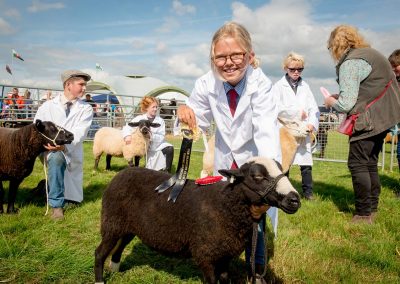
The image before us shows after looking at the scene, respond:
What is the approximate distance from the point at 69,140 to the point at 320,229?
400 centimetres

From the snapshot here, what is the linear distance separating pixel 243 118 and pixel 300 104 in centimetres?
400

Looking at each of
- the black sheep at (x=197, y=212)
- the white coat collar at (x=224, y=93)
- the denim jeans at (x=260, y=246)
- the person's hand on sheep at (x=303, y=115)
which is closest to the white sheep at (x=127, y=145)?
the person's hand on sheep at (x=303, y=115)

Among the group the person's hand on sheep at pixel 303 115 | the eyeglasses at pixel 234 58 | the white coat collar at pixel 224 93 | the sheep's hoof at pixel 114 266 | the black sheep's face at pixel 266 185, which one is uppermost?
the eyeglasses at pixel 234 58

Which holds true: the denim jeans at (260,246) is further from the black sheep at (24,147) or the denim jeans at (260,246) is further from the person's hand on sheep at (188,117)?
the black sheep at (24,147)

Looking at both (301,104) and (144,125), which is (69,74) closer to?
(144,125)

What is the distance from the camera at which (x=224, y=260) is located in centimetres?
291

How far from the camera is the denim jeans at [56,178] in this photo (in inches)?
212

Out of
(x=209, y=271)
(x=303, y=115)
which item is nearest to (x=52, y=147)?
(x=209, y=271)

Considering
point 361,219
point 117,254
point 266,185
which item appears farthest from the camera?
point 361,219

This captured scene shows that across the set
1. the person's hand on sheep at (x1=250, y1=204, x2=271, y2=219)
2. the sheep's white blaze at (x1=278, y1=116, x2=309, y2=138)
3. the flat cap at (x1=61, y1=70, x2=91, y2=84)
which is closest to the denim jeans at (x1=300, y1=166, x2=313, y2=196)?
the sheep's white blaze at (x1=278, y1=116, x2=309, y2=138)

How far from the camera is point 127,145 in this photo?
8922 mm

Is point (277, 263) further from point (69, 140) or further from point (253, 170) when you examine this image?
point (69, 140)

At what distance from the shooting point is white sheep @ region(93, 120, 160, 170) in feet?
27.7

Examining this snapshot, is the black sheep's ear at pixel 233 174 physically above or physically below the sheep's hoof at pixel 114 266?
above
